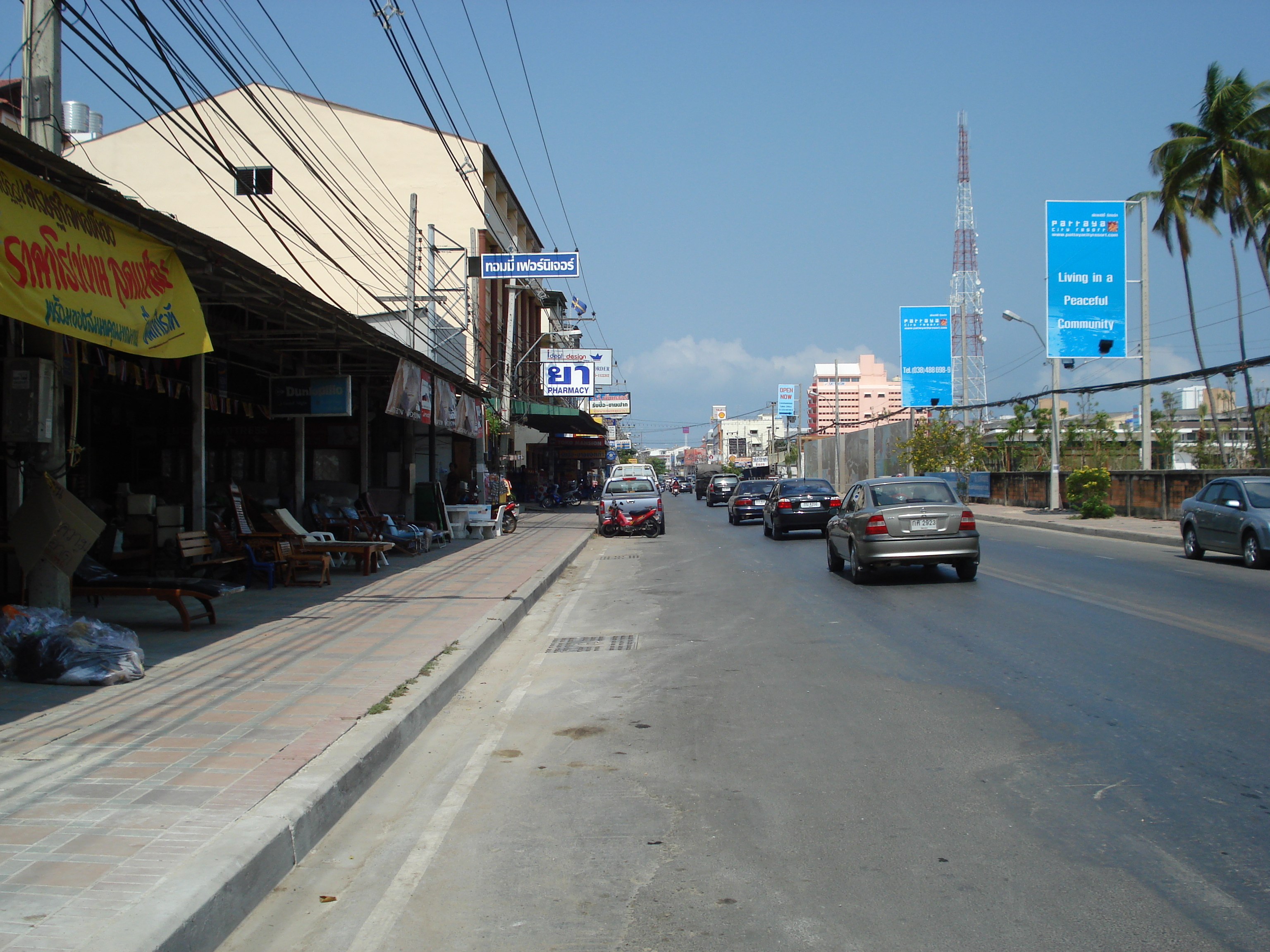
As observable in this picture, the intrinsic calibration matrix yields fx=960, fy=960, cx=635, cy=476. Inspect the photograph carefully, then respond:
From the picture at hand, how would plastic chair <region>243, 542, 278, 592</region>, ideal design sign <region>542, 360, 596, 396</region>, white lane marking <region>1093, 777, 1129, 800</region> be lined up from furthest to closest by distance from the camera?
1. ideal design sign <region>542, 360, 596, 396</region>
2. plastic chair <region>243, 542, 278, 592</region>
3. white lane marking <region>1093, 777, 1129, 800</region>

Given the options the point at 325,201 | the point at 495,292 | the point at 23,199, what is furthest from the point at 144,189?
the point at 23,199

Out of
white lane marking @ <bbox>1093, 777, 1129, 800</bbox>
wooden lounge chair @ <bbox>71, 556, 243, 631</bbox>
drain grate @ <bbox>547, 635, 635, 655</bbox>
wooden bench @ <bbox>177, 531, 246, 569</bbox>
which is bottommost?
drain grate @ <bbox>547, 635, 635, 655</bbox>

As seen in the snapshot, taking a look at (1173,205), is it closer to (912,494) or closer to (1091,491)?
(1091,491)

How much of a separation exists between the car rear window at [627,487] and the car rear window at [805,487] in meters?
5.11

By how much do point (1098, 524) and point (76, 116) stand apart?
30.7m

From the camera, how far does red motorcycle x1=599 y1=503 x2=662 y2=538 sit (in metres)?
27.7

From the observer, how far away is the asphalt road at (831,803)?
359cm

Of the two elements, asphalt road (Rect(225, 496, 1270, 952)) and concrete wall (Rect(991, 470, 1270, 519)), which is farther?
concrete wall (Rect(991, 470, 1270, 519))

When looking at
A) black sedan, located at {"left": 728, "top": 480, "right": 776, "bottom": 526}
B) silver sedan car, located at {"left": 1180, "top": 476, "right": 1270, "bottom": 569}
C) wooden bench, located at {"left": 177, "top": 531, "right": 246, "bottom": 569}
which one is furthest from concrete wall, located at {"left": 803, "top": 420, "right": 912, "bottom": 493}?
wooden bench, located at {"left": 177, "top": 531, "right": 246, "bottom": 569}

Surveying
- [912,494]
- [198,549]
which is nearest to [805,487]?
[912,494]

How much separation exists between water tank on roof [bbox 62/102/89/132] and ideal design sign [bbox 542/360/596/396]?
842 inches

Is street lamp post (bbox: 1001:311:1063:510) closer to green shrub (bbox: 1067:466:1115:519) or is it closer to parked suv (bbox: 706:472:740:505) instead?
green shrub (bbox: 1067:466:1115:519)

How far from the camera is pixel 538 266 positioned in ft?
91.1

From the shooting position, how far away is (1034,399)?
117ft
